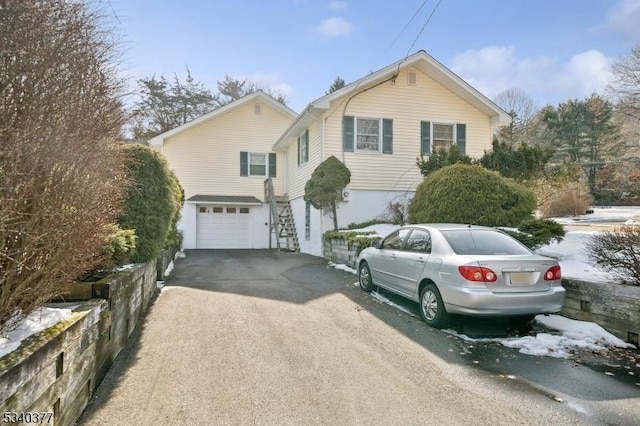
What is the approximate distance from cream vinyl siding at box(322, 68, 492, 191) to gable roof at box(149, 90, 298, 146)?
21.2 ft

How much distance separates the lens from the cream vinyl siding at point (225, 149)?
19.9 metres

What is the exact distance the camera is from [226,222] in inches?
790

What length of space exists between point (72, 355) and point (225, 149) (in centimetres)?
1811

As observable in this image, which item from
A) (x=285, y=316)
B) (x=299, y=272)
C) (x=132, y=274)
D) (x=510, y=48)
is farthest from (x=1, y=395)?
(x=510, y=48)

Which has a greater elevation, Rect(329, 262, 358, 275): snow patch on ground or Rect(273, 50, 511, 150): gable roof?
Rect(273, 50, 511, 150): gable roof

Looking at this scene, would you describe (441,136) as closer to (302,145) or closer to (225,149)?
(302,145)

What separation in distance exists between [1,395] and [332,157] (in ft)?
40.7

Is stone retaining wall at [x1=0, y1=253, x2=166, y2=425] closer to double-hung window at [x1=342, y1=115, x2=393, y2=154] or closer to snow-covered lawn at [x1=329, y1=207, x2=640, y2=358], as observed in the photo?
snow-covered lawn at [x1=329, y1=207, x2=640, y2=358]

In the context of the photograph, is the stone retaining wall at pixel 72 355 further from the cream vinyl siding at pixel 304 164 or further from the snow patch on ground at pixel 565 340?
the cream vinyl siding at pixel 304 164

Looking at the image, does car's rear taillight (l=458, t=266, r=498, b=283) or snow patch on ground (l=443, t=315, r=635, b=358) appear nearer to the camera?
snow patch on ground (l=443, t=315, r=635, b=358)

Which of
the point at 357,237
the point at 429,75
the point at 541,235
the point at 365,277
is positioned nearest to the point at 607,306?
the point at 541,235

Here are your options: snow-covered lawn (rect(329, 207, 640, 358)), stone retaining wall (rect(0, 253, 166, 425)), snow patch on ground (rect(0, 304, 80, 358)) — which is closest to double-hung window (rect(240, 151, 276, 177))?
snow-covered lawn (rect(329, 207, 640, 358))

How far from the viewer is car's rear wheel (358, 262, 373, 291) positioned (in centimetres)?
816

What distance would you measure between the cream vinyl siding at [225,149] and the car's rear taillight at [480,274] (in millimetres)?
16150
